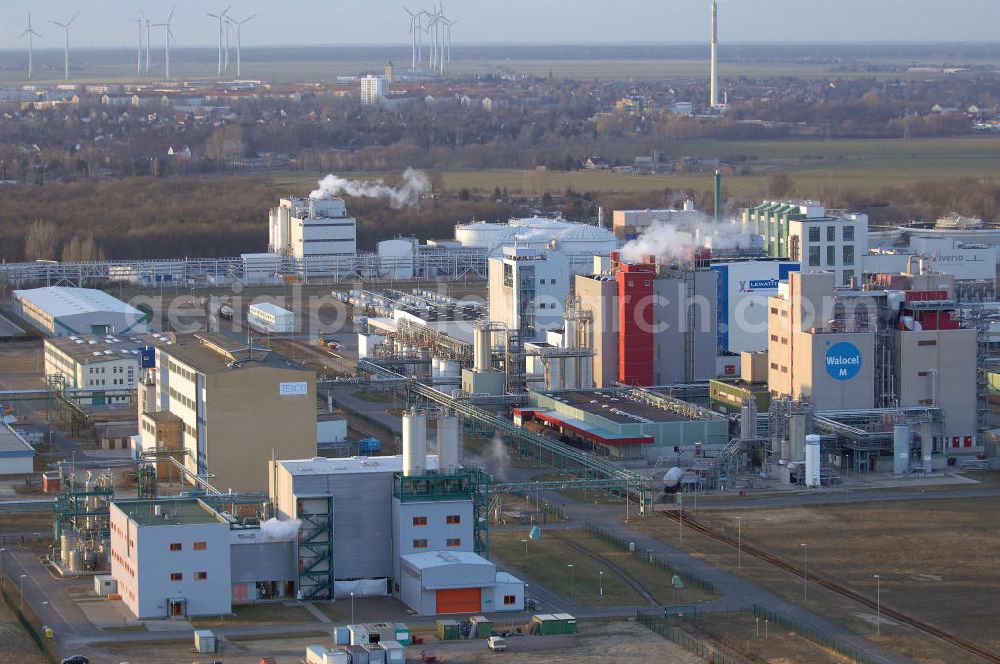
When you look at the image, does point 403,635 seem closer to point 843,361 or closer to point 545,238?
point 843,361

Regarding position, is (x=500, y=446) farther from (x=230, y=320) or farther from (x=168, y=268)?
(x=168, y=268)

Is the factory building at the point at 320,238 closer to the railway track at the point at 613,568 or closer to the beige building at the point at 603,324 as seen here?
the beige building at the point at 603,324

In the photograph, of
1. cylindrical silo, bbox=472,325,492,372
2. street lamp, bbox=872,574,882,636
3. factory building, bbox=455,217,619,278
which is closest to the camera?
street lamp, bbox=872,574,882,636

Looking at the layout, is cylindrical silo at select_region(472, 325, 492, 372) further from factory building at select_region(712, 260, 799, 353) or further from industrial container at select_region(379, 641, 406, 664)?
industrial container at select_region(379, 641, 406, 664)

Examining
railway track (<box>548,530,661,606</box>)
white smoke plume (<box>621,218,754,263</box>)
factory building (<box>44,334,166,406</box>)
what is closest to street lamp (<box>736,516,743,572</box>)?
railway track (<box>548,530,661,606</box>)

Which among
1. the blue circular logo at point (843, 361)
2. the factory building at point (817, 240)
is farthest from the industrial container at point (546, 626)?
the factory building at point (817, 240)

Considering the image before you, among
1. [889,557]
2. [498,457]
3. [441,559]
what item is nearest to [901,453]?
[889,557]
